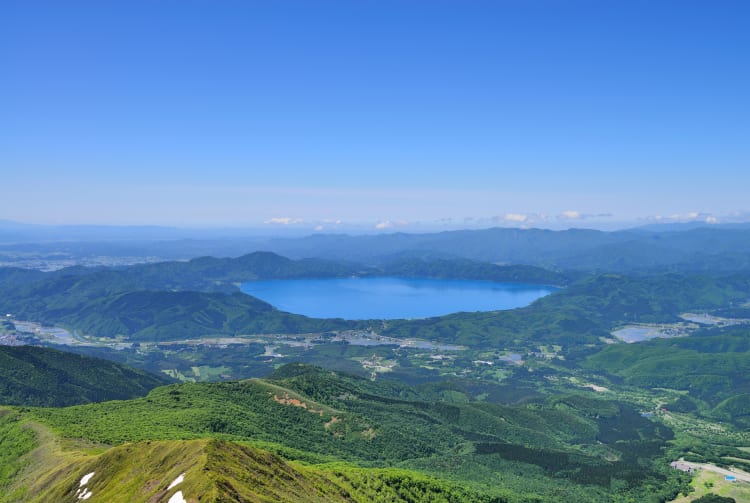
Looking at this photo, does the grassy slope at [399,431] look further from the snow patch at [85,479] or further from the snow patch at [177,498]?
the snow patch at [177,498]

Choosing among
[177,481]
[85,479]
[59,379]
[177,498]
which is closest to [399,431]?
[85,479]

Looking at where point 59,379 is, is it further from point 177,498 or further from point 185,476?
point 177,498

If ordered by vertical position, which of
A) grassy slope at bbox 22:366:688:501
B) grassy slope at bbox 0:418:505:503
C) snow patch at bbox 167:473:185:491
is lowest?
grassy slope at bbox 22:366:688:501

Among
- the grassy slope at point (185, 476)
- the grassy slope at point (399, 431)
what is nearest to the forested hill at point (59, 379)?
the grassy slope at point (399, 431)

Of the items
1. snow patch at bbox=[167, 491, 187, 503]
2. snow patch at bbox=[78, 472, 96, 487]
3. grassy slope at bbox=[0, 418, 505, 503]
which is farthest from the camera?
snow patch at bbox=[78, 472, 96, 487]

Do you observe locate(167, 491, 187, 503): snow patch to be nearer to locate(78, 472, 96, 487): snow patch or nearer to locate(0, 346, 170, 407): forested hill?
locate(78, 472, 96, 487): snow patch

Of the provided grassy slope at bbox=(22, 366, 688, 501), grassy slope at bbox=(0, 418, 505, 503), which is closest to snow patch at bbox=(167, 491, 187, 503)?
grassy slope at bbox=(0, 418, 505, 503)

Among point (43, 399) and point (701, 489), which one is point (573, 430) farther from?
point (43, 399)

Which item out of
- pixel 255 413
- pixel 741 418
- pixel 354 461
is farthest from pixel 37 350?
pixel 741 418
